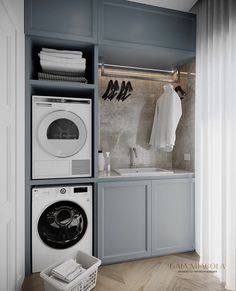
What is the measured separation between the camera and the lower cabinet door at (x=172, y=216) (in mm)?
2385

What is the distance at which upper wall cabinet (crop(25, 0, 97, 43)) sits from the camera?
200cm

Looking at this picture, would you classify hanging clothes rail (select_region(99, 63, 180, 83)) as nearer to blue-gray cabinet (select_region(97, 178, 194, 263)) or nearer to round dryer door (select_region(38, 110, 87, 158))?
round dryer door (select_region(38, 110, 87, 158))

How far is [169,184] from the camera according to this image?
242 centimetres

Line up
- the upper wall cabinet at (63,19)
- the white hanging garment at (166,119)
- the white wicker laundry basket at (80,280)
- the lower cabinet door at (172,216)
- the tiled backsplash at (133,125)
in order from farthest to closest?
1. the tiled backsplash at (133,125)
2. the white hanging garment at (166,119)
3. the lower cabinet door at (172,216)
4. the upper wall cabinet at (63,19)
5. the white wicker laundry basket at (80,280)

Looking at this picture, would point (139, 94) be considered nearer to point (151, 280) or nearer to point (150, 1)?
point (150, 1)

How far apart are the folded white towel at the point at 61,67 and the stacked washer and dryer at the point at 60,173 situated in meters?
0.31

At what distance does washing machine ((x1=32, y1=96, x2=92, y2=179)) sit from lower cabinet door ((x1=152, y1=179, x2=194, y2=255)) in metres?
0.86

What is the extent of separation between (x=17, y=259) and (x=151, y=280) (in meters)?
1.22

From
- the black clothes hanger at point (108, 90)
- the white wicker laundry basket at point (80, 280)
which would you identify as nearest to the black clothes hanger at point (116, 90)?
the black clothes hanger at point (108, 90)

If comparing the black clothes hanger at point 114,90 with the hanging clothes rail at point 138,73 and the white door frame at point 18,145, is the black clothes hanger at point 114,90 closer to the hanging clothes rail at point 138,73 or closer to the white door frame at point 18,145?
the hanging clothes rail at point 138,73

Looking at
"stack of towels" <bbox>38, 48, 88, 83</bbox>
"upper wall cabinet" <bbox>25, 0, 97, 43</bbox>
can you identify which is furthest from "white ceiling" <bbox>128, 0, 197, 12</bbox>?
"stack of towels" <bbox>38, 48, 88, 83</bbox>

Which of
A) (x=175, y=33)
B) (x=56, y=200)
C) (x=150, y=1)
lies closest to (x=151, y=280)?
(x=56, y=200)

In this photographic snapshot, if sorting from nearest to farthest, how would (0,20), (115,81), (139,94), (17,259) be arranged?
(0,20) → (17,259) → (115,81) → (139,94)

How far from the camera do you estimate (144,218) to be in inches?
92.4
